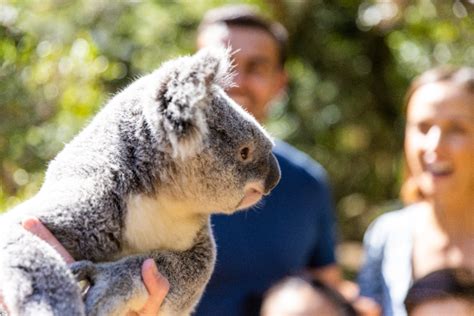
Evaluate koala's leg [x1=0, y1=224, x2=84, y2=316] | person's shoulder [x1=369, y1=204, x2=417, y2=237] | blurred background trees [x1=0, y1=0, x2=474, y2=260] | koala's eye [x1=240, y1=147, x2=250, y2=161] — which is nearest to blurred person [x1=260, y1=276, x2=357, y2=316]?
person's shoulder [x1=369, y1=204, x2=417, y2=237]

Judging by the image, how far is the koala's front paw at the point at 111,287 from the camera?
1.32 metres

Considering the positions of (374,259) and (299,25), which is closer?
(374,259)

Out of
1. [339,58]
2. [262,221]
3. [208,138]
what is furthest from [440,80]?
[339,58]

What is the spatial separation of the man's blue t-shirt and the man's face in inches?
7.2

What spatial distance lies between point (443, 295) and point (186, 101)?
1022 millimetres

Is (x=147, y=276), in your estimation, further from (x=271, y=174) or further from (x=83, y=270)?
(x=271, y=174)

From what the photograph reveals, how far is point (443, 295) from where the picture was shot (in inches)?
82.1

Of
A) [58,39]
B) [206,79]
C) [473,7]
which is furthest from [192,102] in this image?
[58,39]

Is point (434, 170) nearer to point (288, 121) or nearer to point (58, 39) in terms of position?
point (58, 39)

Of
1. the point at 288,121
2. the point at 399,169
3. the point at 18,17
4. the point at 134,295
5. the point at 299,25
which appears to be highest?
the point at 18,17

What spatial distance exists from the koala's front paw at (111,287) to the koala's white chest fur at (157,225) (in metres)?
0.08

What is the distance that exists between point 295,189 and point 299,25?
2.90 meters

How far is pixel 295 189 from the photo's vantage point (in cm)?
260

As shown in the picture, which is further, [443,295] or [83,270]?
[443,295]
